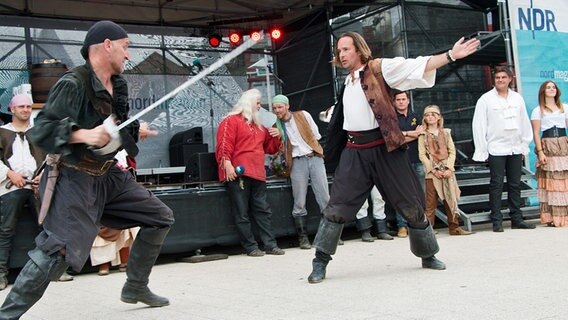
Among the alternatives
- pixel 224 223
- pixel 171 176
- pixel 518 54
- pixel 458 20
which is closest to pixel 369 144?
pixel 224 223

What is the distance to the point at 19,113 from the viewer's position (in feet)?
20.4

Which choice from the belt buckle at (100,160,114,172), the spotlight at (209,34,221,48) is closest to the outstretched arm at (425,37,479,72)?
the belt buckle at (100,160,114,172)

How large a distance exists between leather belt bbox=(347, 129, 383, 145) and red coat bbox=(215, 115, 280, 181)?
2.40 meters

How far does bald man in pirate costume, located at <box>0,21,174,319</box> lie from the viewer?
10.8 ft

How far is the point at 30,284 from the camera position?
3.29 metres

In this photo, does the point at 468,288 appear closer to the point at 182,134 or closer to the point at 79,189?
the point at 79,189

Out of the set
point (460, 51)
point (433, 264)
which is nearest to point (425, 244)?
point (433, 264)

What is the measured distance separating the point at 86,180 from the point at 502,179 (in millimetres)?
5931

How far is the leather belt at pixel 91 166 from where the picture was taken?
3.57 meters

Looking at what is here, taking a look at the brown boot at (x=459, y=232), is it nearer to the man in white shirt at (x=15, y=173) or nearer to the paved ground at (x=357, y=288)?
the paved ground at (x=357, y=288)

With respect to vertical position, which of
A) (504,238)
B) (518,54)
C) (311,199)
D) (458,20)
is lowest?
(504,238)

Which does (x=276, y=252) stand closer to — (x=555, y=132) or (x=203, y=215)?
(x=203, y=215)

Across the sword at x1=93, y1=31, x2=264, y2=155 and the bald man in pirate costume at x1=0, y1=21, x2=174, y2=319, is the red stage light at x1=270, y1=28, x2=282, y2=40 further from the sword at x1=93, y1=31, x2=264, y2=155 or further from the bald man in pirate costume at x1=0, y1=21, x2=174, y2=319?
the sword at x1=93, y1=31, x2=264, y2=155

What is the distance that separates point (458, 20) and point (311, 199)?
20.6 ft
